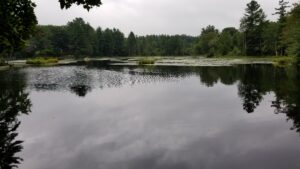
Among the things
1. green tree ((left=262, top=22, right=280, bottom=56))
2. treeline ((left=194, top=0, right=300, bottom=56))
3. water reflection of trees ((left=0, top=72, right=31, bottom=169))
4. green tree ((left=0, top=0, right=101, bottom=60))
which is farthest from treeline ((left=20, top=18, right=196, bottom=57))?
green tree ((left=0, top=0, right=101, bottom=60))

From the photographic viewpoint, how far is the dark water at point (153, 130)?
1283 cm

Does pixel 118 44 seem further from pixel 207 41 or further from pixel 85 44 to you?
pixel 207 41

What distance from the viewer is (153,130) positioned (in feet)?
57.0

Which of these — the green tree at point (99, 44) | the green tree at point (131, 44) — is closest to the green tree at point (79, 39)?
the green tree at point (99, 44)

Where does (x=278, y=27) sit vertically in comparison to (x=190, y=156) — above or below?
above

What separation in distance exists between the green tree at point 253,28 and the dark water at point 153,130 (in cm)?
7077

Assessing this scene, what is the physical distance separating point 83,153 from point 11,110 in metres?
10.6

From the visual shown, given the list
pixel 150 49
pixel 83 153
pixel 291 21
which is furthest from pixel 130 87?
pixel 150 49

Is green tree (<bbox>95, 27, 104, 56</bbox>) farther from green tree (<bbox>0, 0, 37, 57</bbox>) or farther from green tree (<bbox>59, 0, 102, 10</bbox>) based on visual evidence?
green tree (<bbox>59, 0, 102, 10</bbox>)

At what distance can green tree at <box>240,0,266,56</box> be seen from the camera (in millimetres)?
98250

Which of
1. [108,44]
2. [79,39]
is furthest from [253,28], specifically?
[108,44]

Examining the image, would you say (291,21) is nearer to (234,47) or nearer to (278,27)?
(278,27)

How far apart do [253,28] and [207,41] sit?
4469 centimetres

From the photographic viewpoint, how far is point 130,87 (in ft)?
118
